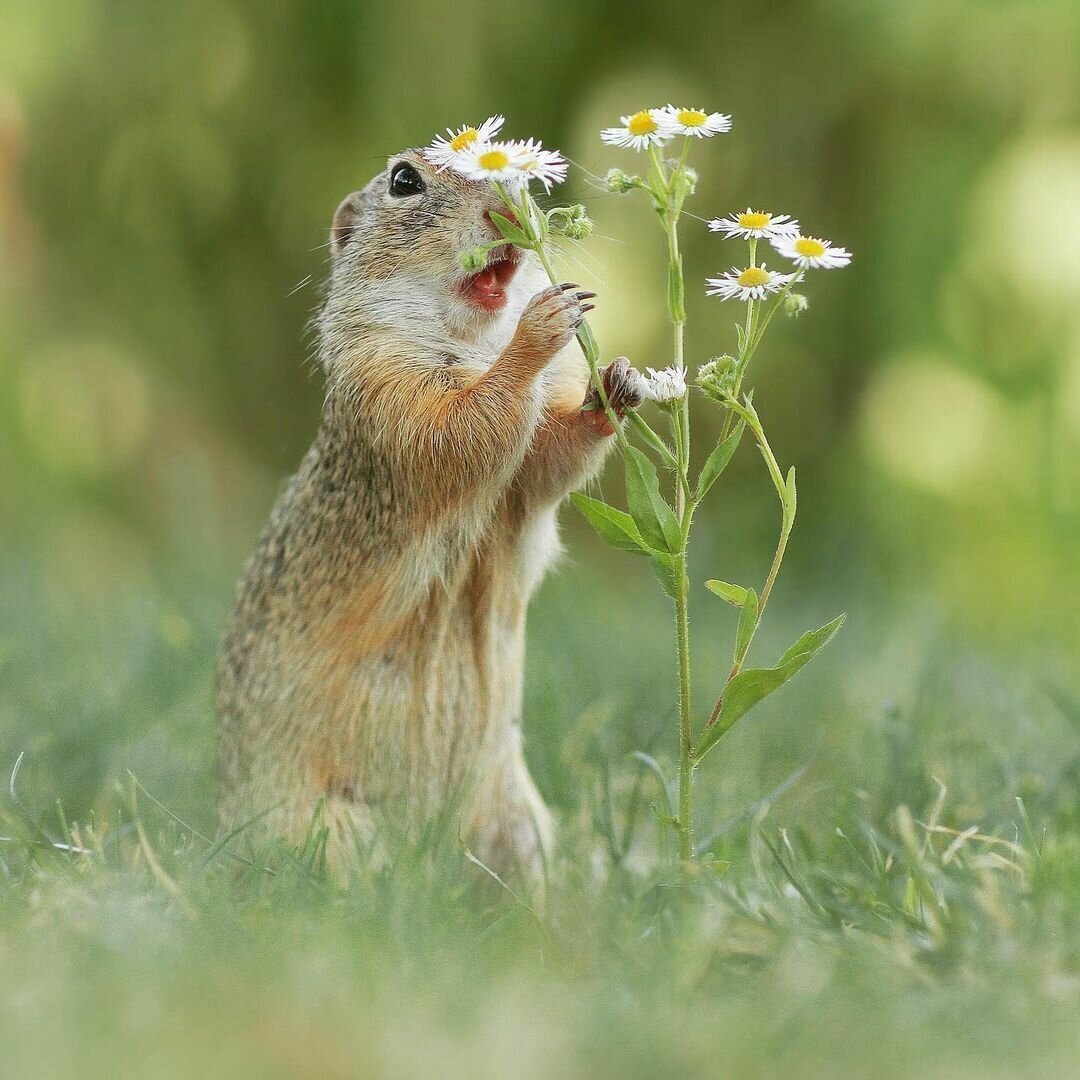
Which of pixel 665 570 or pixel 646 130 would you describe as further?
pixel 665 570

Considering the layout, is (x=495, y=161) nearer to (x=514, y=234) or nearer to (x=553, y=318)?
(x=514, y=234)

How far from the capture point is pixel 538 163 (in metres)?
3.10

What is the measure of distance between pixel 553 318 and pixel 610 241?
15.1 feet

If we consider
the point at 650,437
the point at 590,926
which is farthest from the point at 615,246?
the point at 590,926

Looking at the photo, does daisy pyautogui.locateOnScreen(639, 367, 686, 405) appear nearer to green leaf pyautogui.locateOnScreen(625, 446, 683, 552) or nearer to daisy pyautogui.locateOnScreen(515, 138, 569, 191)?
green leaf pyautogui.locateOnScreen(625, 446, 683, 552)

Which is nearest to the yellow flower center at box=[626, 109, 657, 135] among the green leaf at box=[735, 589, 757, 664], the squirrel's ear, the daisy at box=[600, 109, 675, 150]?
the daisy at box=[600, 109, 675, 150]

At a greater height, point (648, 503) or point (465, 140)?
point (465, 140)

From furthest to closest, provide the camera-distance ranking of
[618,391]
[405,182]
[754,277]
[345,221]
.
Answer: [345,221], [405,182], [618,391], [754,277]

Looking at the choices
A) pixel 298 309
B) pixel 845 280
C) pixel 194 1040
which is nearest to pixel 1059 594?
pixel 845 280

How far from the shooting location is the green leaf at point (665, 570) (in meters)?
3.27

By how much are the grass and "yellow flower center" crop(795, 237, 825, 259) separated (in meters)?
1.20

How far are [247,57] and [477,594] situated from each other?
6169 mm

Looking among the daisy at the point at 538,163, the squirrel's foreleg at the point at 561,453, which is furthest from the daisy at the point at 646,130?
the squirrel's foreleg at the point at 561,453

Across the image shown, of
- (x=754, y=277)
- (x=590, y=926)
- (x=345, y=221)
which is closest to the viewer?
(x=590, y=926)
